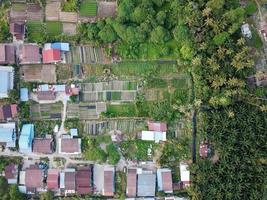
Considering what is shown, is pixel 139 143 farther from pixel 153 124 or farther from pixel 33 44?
pixel 33 44

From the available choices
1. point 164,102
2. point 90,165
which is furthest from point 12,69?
point 164,102

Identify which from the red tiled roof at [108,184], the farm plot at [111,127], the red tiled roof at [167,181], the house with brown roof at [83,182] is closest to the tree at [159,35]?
the farm plot at [111,127]

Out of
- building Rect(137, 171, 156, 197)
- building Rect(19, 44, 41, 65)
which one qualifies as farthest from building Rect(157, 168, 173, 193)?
building Rect(19, 44, 41, 65)

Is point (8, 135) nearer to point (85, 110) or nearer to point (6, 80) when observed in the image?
point (6, 80)

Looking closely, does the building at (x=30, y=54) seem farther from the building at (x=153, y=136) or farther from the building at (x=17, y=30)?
the building at (x=153, y=136)

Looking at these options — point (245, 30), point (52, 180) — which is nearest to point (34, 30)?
point (52, 180)

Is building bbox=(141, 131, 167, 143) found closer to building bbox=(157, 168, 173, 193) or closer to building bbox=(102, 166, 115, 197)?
building bbox=(157, 168, 173, 193)
